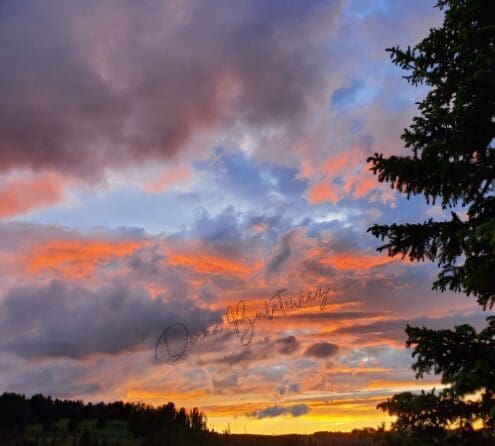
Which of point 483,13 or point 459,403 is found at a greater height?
point 483,13

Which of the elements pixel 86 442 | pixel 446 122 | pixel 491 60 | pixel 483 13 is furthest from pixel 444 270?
pixel 86 442

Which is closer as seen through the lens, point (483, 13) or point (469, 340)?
point (469, 340)

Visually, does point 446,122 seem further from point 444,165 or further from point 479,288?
point 479,288

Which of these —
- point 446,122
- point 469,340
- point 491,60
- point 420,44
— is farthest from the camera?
point 420,44

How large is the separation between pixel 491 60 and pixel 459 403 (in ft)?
26.3

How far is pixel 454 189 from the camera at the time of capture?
14.5m

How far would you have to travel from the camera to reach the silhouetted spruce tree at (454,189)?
12547 mm

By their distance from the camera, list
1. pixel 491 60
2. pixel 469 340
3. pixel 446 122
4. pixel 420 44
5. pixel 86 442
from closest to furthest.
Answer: pixel 469 340 < pixel 491 60 < pixel 446 122 < pixel 420 44 < pixel 86 442

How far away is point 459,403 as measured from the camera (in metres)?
13.0

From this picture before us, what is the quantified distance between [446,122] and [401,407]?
7.02 m

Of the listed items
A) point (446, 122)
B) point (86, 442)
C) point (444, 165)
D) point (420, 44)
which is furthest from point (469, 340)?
point (86, 442)

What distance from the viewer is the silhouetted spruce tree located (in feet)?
41.2

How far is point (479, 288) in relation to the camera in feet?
43.4

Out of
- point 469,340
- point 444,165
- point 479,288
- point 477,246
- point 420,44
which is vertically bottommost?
point 469,340
